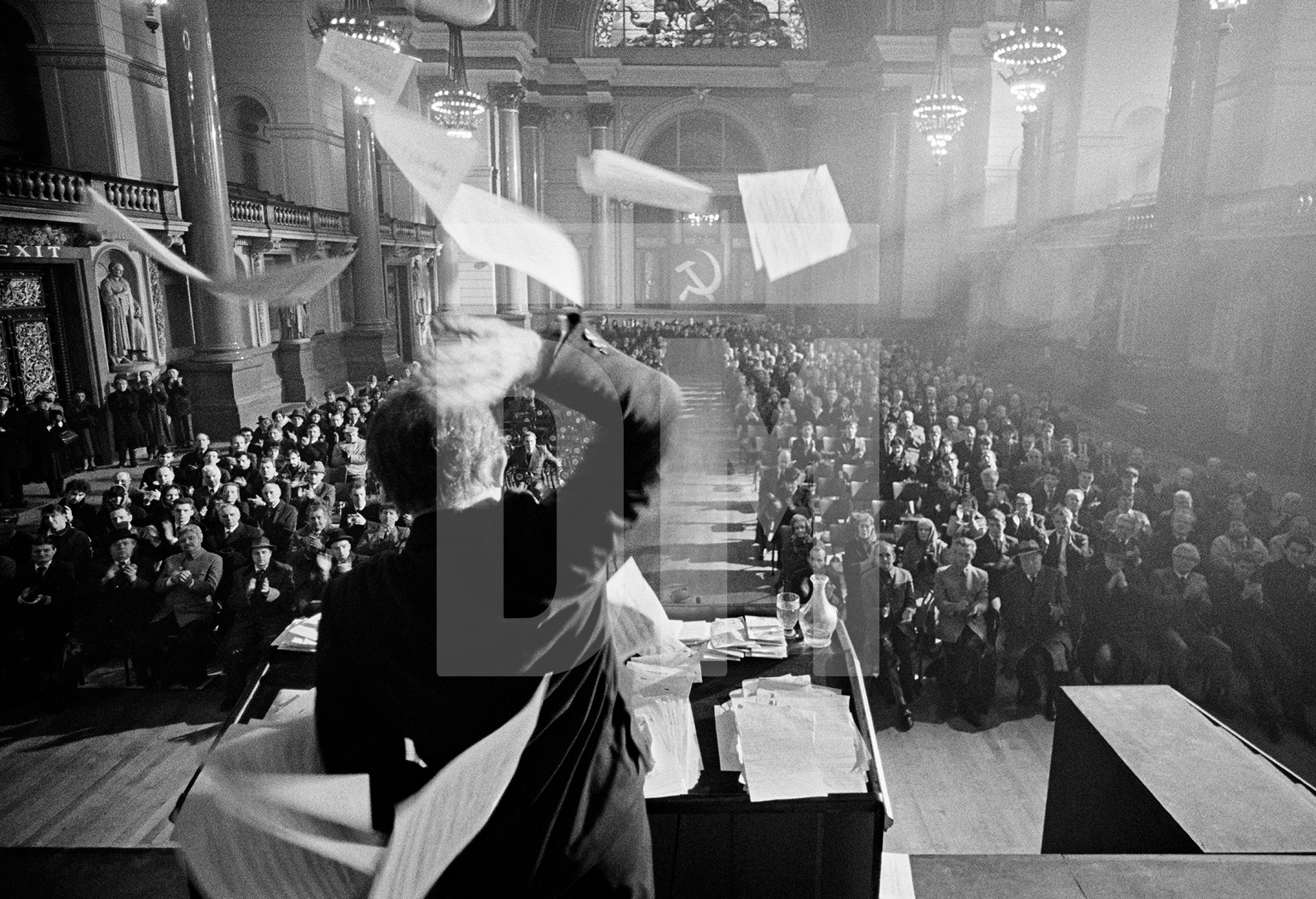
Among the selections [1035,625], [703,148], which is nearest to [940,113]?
[1035,625]

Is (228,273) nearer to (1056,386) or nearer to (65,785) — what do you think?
(65,785)

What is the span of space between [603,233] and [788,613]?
29.0 m

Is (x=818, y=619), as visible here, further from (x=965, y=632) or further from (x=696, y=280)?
(x=696, y=280)

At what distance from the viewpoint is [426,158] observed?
130 inches

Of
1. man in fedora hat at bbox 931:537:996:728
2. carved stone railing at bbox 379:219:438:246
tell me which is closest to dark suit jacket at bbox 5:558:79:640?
man in fedora hat at bbox 931:537:996:728

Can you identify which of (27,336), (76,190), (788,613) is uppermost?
(76,190)

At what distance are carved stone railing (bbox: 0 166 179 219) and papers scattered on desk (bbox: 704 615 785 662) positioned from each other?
9.47 meters

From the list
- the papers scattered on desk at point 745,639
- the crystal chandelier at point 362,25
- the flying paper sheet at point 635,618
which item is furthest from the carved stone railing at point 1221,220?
the crystal chandelier at point 362,25

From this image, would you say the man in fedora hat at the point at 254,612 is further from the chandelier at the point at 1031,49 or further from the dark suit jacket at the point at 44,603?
the chandelier at the point at 1031,49

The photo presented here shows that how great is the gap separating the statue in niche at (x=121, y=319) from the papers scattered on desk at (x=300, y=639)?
11830 mm

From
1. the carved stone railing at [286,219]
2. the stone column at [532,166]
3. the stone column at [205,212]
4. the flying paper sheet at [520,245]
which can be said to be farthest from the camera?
the stone column at [532,166]

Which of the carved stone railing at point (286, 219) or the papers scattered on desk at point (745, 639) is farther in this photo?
→ the carved stone railing at point (286, 219)

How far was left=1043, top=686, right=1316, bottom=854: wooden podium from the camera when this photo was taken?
2.76 meters

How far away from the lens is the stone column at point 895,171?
2508 centimetres
